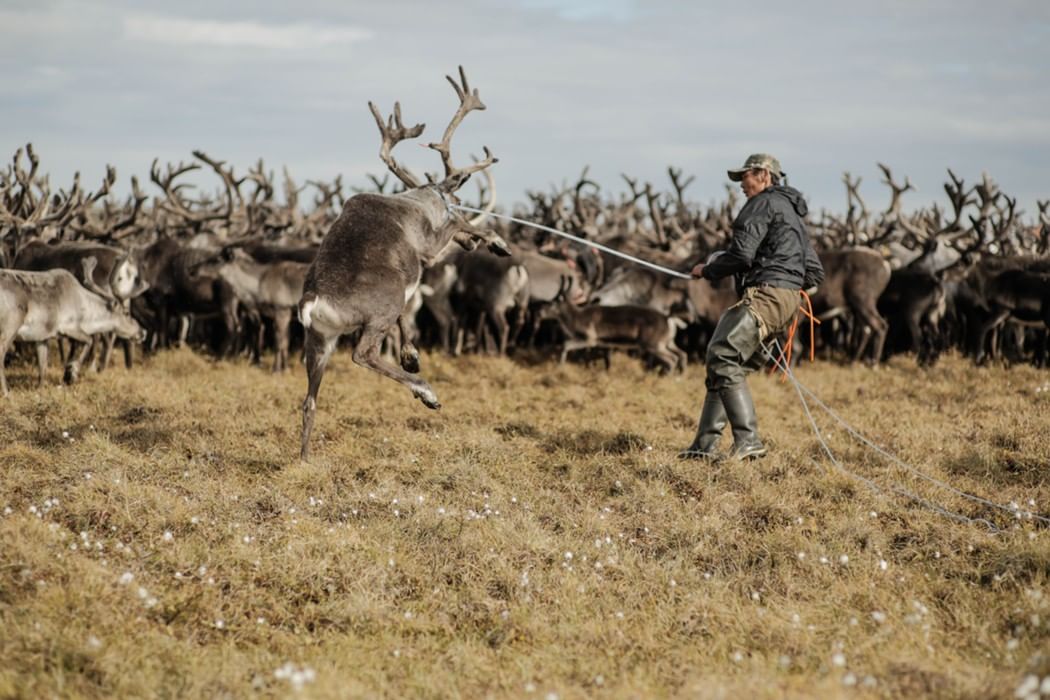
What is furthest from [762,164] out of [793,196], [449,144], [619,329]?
[619,329]

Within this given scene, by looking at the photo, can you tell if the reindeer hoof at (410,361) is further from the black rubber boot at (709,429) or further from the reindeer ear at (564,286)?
the reindeer ear at (564,286)

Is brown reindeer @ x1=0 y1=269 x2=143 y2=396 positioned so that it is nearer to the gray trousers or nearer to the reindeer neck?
the reindeer neck

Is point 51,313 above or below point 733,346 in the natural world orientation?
below

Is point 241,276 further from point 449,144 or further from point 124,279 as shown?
point 449,144

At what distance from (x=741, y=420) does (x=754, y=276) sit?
3.67 ft

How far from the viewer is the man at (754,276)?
7.29m

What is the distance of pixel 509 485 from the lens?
23.7 ft

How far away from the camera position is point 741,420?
24.4ft

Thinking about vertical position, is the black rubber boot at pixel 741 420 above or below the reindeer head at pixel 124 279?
below

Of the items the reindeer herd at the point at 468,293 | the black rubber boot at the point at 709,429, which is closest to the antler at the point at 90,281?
the reindeer herd at the point at 468,293

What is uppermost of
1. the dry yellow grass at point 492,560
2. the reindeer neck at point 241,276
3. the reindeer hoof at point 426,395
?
the reindeer neck at point 241,276

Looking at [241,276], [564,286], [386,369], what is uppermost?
[564,286]

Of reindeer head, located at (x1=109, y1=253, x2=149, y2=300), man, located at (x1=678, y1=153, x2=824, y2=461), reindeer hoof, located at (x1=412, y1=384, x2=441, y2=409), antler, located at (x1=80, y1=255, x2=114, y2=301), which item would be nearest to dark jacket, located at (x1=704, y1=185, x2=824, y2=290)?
man, located at (x1=678, y1=153, x2=824, y2=461)

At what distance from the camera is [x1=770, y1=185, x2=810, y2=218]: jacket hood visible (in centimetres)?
741
